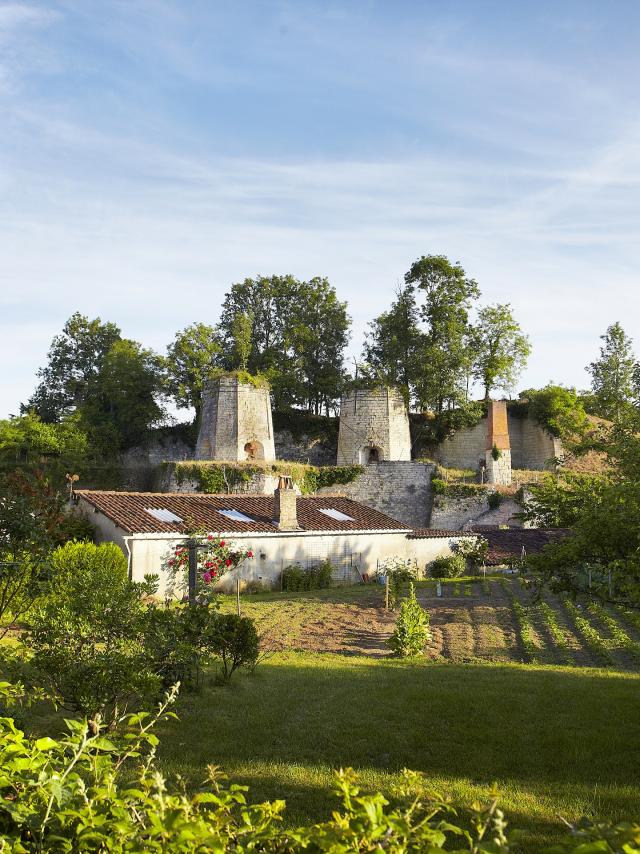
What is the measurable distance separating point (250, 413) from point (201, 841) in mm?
33444

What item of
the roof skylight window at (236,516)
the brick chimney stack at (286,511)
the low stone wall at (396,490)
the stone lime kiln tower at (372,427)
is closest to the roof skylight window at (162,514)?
the roof skylight window at (236,516)

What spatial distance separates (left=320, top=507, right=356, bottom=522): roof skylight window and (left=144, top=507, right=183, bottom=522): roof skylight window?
5781 millimetres

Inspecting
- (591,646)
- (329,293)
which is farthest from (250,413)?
(591,646)

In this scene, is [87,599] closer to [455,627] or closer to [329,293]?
[455,627]

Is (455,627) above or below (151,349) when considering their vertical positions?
below

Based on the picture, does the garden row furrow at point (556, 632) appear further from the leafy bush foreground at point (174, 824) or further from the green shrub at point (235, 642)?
the leafy bush foreground at point (174, 824)

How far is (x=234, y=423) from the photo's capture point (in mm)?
34688

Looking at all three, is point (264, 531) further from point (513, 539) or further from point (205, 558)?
point (513, 539)

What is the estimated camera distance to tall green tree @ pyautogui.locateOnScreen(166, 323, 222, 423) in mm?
41531

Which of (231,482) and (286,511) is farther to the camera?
(231,482)

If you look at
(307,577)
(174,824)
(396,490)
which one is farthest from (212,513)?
(174,824)

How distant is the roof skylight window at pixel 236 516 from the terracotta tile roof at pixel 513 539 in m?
8.25

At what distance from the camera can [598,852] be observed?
65.7 inches

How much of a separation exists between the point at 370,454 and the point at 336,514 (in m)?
12.6
